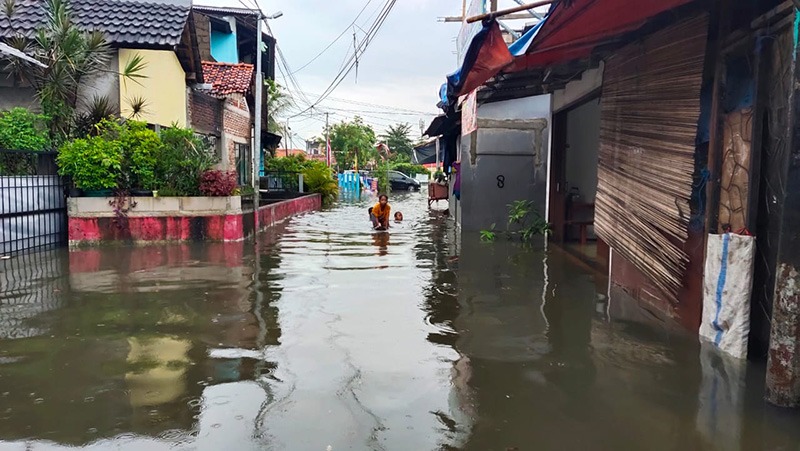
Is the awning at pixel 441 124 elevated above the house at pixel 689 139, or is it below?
above

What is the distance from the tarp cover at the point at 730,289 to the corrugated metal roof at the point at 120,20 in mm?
11063

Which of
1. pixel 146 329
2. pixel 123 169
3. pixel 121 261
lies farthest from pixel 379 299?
pixel 123 169

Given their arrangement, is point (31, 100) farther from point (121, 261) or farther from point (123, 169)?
point (121, 261)

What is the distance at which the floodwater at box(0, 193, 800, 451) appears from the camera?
342cm

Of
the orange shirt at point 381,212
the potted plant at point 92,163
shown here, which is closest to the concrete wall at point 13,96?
the potted plant at point 92,163

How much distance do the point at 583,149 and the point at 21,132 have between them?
1026 centimetres

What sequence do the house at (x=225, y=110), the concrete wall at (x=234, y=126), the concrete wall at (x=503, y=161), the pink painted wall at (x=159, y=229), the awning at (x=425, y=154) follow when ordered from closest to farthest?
the pink painted wall at (x=159, y=229) → the concrete wall at (x=503, y=161) → the house at (x=225, y=110) → the concrete wall at (x=234, y=126) → the awning at (x=425, y=154)

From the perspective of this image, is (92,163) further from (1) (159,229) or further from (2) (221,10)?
(2) (221,10)

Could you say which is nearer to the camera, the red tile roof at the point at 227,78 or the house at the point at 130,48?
the house at the point at 130,48

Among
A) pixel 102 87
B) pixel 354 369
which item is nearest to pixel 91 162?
pixel 102 87

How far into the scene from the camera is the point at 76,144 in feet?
34.0

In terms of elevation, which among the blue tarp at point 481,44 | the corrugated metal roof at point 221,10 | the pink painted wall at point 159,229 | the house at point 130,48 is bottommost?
the pink painted wall at point 159,229

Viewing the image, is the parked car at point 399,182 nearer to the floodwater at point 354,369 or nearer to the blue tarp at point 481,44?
the floodwater at point 354,369

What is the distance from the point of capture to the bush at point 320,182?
80.5 feet
